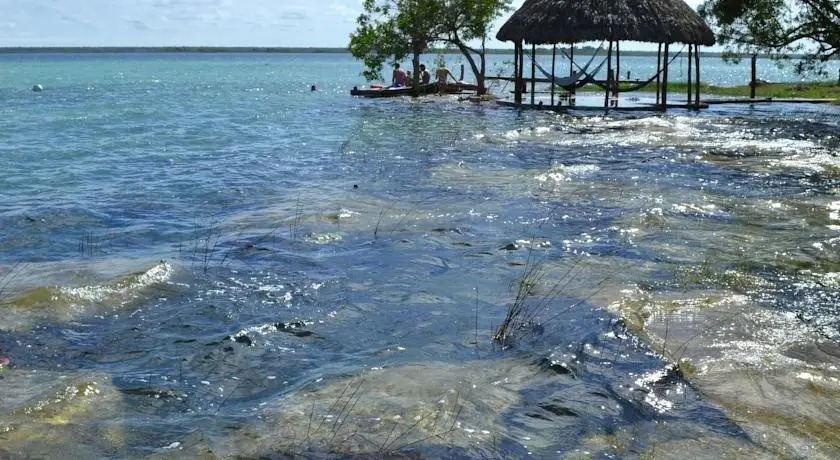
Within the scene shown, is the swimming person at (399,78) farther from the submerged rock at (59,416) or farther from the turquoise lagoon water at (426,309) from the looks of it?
the submerged rock at (59,416)

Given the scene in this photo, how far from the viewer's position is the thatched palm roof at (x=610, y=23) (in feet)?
80.9

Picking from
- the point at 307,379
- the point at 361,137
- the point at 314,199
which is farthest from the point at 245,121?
the point at 307,379

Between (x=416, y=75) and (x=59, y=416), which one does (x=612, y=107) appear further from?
(x=59, y=416)

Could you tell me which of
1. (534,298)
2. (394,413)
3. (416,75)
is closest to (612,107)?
(416,75)

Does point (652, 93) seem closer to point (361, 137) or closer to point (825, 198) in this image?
point (361, 137)

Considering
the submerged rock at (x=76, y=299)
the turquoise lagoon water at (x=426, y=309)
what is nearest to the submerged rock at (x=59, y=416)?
the turquoise lagoon water at (x=426, y=309)

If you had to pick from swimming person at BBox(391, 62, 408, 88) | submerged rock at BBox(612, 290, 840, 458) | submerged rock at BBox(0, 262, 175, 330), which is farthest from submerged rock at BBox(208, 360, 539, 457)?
swimming person at BBox(391, 62, 408, 88)

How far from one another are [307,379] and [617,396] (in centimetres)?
212

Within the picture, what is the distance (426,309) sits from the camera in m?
7.11

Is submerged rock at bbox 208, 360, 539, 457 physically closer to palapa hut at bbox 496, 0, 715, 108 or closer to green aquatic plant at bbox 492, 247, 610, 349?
green aquatic plant at bbox 492, 247, 610, 349

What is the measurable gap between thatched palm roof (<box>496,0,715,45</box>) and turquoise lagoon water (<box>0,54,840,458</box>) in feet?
31.7

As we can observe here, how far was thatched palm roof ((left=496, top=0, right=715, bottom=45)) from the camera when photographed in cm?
2466

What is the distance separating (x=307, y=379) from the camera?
219 inches

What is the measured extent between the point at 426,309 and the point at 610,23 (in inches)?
778
